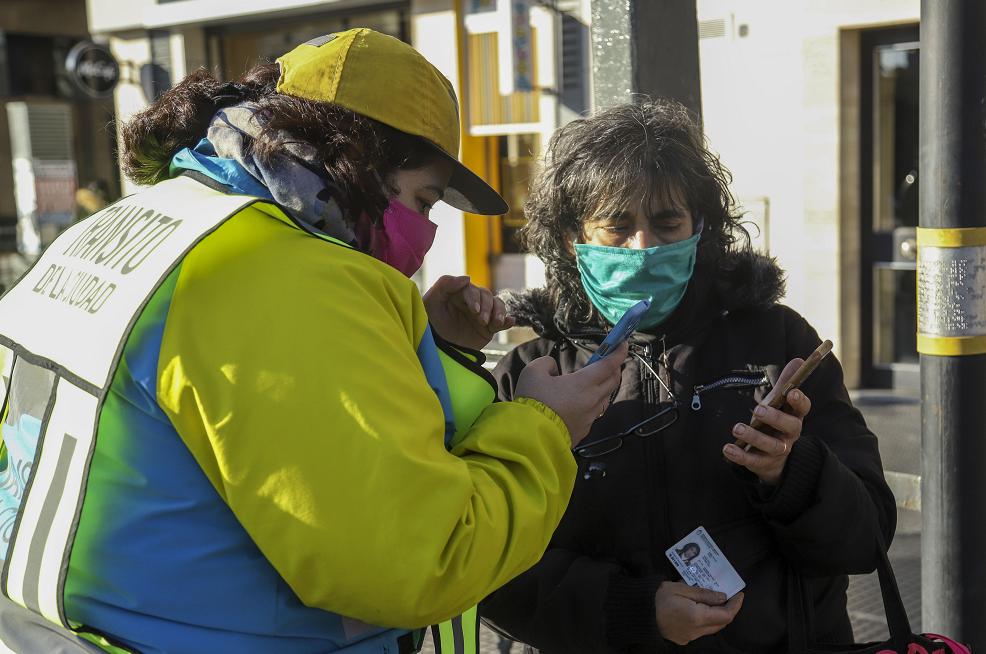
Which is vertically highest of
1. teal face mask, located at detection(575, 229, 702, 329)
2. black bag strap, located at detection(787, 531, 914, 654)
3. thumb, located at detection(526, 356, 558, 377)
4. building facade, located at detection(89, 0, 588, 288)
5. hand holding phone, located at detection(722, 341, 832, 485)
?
building facade, located at detection(89, 0, 588, 288)

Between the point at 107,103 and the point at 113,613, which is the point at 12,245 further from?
the point at 113,613

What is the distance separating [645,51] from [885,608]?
5.45ft

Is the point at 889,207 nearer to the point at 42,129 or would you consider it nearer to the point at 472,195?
the point at 472,195

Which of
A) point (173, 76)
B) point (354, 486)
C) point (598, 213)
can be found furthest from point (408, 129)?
point (173, 76)

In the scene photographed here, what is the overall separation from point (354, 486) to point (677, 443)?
88cm

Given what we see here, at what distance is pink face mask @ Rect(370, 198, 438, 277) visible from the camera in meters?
1.60

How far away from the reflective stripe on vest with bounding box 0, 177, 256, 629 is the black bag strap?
1193 millimetres

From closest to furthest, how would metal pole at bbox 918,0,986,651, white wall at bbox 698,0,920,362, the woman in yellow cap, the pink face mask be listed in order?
the woman in yellow cap < the pink face mask < metal pole at bbox 918,0,986,651 < white wall at bbox 698,0,920,362

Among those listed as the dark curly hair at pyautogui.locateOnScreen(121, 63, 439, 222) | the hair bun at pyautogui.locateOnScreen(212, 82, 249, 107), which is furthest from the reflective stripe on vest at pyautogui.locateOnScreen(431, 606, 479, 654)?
the hair bun at pyautogui.locateOnScreen(212, 82, 249, 107)

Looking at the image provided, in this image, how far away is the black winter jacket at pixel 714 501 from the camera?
1.87 meters

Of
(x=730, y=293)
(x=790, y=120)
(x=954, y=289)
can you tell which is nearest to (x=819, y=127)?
(x=790, y=120)

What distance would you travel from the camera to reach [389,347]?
4.37 feet

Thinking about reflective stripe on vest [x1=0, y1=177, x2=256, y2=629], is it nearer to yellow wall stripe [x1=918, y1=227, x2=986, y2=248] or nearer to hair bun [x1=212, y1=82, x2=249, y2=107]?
hair bun [x1=212, y1=82, x2=249, y2=107]

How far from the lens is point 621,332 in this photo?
180 centimetres
